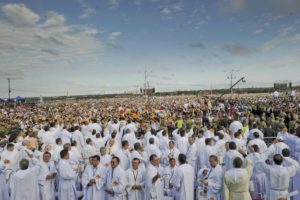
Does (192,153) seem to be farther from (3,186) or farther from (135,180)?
(3,186)

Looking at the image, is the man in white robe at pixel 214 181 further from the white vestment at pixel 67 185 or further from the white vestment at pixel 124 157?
the white vestment at pixel 67 185

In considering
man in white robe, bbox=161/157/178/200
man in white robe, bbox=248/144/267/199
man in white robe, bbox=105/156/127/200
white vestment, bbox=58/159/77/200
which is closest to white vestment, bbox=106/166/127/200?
man in white robe, bbox=105/156/127/200

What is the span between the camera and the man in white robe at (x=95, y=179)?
800cm

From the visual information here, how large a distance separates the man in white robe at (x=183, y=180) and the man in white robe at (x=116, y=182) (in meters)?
1.39

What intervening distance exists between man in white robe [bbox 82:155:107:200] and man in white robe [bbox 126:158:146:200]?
2.68 feet

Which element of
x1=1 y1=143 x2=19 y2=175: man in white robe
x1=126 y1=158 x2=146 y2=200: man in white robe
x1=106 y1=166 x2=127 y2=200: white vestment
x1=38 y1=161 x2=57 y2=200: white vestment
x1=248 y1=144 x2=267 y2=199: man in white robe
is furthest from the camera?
x1=1 y1=143 x2=19 y2=175: man in white robe

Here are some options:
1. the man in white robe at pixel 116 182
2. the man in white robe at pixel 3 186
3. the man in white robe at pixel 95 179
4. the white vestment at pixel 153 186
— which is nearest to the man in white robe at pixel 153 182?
the white vestment at pixel 153 186

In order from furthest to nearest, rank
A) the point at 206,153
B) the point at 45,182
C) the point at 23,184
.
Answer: the point at 206,153 < the point at 45,182 < the point at 23,184

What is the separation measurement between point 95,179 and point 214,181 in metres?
3.36

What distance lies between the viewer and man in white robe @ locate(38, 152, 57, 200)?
862 cm

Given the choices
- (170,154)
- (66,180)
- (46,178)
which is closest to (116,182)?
(66,180)

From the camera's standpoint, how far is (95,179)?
26.3 feet

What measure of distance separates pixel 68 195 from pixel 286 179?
6.28 m

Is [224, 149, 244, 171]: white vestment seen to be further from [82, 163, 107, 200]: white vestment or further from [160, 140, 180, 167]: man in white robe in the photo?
[82, 163, 107, 200]: white vestment
